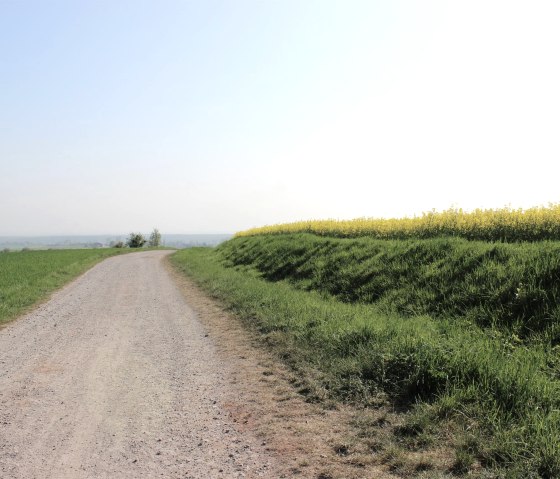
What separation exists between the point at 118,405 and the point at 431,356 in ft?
14.6

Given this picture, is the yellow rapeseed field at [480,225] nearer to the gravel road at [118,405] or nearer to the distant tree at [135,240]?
the gravel road at [118,405]

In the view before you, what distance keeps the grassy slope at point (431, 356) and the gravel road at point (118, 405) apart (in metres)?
1.52

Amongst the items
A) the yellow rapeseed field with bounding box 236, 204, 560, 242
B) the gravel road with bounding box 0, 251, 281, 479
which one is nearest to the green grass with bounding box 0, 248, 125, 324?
the gravel road with bounding box 0, 251, 281, 479

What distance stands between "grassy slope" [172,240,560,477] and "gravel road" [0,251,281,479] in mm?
1524

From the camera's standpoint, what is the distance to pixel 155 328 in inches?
400

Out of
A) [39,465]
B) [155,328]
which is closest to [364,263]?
[155,328]

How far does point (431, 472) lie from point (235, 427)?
7.60ft

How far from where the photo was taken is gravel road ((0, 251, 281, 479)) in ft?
13.5

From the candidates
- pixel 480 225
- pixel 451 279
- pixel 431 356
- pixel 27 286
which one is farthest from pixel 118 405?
pixel 27 286

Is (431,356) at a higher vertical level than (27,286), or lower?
lower

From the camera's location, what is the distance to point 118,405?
5.54 metres

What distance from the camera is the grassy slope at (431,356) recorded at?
158 inches

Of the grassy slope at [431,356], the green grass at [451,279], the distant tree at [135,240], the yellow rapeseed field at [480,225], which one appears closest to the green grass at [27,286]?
the grassy slope at [431,356]

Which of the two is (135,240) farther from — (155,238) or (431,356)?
(431,356)
